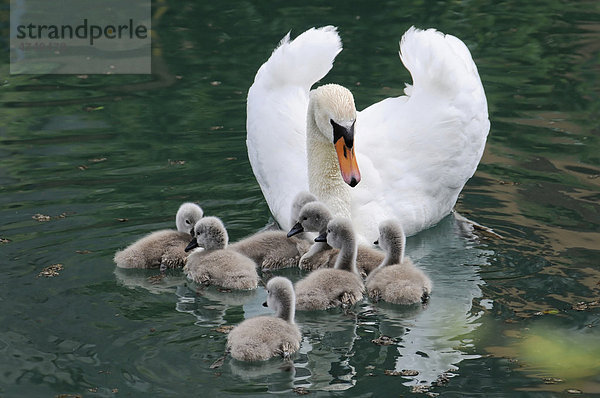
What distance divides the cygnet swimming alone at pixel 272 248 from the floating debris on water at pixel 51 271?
1.23m

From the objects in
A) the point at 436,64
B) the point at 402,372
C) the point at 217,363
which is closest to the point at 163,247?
the point at 217,363

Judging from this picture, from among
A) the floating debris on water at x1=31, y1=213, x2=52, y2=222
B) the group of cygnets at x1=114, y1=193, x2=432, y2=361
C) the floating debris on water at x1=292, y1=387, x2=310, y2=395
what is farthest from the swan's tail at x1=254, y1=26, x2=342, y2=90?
the floating debris on water at x1=292, y1=387, x2=310, y2=395

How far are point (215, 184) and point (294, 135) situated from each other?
921mm

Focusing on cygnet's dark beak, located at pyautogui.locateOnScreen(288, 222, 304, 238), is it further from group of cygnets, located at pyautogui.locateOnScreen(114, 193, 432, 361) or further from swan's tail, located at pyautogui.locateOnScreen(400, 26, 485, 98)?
swan's tail, located at pyautogui.locateOnScreen(400, 26, 485, 98)

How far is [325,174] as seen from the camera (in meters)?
8.60

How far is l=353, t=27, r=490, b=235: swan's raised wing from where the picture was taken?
28.6ft

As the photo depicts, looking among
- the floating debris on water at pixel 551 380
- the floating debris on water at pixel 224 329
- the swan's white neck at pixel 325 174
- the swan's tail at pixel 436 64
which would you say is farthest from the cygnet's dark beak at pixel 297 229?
the floating debris on water at pixel 551 380

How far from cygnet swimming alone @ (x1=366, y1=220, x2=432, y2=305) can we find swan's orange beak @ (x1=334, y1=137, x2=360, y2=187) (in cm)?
50

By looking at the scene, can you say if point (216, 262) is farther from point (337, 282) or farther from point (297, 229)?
point (337, 282)

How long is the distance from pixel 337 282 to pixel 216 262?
3.02ft

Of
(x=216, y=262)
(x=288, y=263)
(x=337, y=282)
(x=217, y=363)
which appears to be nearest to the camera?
(x=217, y=363)

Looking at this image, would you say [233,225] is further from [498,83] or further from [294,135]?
[498,83]

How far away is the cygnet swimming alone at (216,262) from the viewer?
7.64 metres

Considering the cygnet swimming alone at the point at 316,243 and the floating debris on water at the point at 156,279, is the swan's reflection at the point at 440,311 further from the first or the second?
the floating debris on water at the point at 156,279
